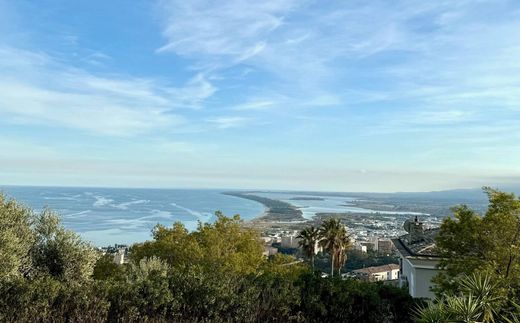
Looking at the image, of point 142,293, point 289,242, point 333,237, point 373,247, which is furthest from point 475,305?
point 289,242

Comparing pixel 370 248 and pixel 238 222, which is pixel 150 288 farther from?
pixel 370 248

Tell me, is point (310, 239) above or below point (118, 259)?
above

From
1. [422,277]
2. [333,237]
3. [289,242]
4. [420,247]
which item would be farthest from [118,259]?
[289,242]

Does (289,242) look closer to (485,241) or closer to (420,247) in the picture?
(420,247)

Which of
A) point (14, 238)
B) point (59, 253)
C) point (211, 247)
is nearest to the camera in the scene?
point (14, 238)

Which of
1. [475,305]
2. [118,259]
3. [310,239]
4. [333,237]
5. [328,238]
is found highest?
[475,305]

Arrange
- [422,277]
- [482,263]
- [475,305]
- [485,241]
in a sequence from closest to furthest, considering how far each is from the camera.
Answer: [475,305] → [482,263] → [485,241] → [422,277]

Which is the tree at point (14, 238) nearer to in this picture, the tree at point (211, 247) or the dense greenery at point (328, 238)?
the tree at point (211, 247)

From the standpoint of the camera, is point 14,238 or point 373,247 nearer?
point 14,238

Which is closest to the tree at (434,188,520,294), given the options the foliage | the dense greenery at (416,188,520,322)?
the dense greenery at (416,188,520,322)

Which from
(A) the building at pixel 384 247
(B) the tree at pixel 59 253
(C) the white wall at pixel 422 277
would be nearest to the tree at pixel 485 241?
(C) the white wall at pixel 422 277
